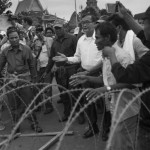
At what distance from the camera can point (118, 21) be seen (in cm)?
365

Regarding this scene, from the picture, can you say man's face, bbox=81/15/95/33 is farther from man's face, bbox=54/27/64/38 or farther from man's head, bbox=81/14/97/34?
man's face, bbox=54/27/64/38

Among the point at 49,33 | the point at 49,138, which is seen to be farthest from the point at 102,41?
the point at 49,33

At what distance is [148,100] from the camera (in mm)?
2719

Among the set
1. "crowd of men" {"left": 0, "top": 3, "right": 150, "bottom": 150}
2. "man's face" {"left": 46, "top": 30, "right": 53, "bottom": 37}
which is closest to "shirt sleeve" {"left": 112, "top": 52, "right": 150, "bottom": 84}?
"crowd of men" {"left": 0, "top": 3, "right": 150, "bottom": 150}

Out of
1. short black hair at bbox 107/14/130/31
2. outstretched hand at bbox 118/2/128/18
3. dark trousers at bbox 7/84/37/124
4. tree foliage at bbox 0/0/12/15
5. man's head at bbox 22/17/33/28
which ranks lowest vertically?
dark trousers at bbox 7/84/37/124

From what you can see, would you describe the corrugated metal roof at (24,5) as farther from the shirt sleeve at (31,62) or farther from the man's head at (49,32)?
the shirt sleeve at (31,62)

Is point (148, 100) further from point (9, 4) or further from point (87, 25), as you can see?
point (9, 4)

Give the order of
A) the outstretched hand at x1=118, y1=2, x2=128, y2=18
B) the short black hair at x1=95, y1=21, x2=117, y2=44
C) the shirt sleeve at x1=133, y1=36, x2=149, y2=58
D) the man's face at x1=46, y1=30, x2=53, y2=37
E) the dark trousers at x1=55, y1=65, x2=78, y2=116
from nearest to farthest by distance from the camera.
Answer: the short black hair at x1=95, y1=21, x2=117, y2=44
the outstretched hand at x1=118, y1=2, x2=128, y2=18
the shirt sleeve at x1=133, y1=36, x2=149, y2=58
the dark trousers at x1=55, y1=65, x2=78, y2=116
the man's face at x1=46, y1=30, x2=53, y2=37

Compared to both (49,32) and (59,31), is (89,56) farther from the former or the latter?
(49,32)

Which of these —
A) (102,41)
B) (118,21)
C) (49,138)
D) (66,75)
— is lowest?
(49,138)

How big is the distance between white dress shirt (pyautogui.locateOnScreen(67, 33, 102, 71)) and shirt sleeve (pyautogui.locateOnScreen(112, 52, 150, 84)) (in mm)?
2450

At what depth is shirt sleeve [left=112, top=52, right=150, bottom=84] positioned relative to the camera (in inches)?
100.0

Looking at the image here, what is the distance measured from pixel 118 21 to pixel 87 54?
1674 mm

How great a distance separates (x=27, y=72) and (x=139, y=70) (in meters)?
3.82
